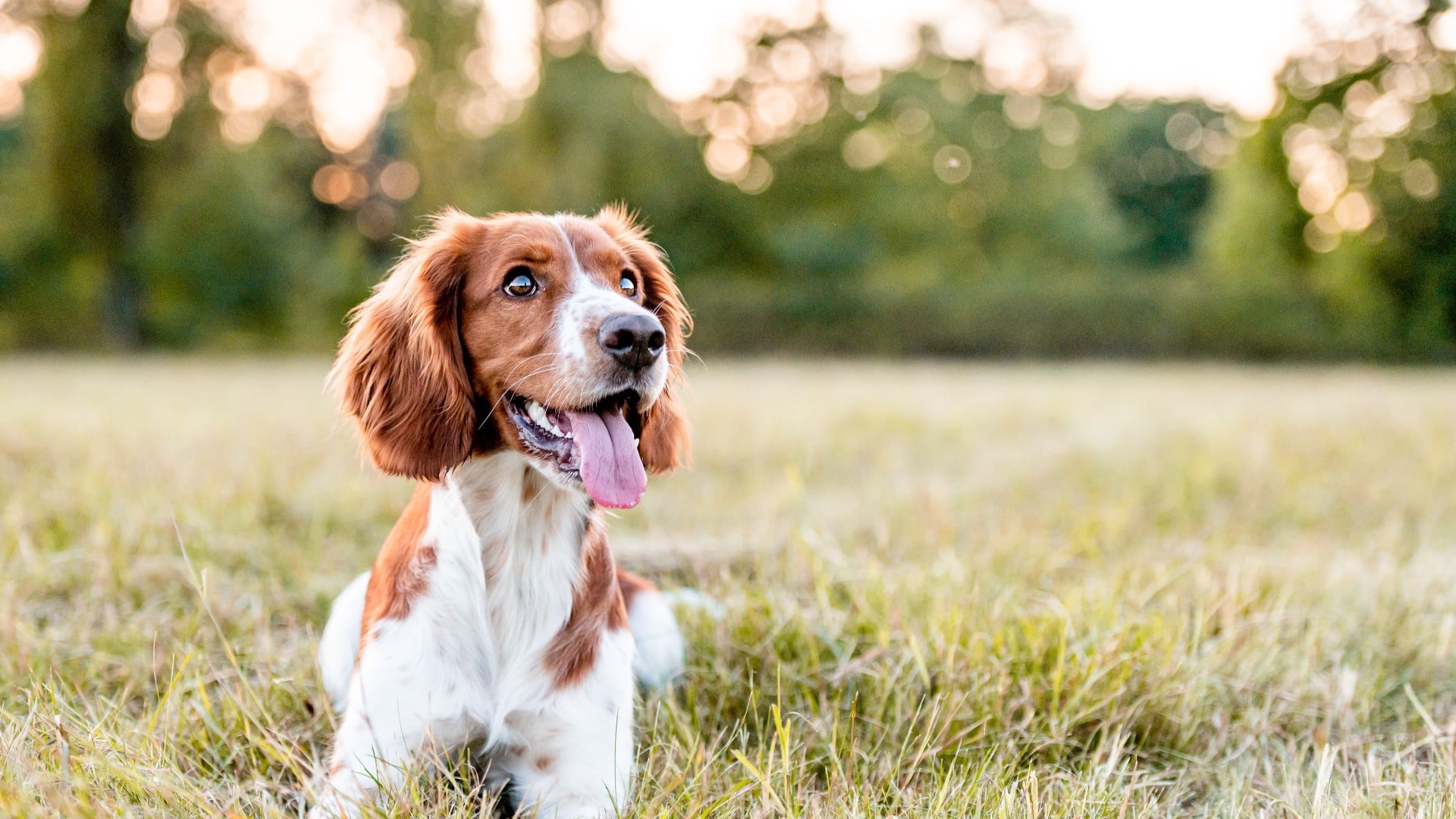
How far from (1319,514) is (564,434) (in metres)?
4.43

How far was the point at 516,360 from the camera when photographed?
242 centimetres

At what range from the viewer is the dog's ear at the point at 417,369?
94.8 inches

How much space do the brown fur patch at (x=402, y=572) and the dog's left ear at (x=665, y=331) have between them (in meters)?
0.58

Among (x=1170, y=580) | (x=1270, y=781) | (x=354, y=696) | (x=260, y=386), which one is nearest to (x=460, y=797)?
(x=354, y=696)

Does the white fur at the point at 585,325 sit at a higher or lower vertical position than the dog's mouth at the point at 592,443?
higher

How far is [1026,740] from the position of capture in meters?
2.37

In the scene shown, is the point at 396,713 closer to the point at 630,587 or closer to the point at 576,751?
the point at 576,751

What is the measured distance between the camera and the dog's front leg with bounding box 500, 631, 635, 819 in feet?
7.32

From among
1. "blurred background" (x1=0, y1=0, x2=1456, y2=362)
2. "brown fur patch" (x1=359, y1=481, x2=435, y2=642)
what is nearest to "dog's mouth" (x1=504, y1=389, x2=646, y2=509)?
"brown fur patch" (x1=359, y1=481, x2=435, y2=642)

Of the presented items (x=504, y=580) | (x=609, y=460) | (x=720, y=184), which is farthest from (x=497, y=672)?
(x=720, y=184)

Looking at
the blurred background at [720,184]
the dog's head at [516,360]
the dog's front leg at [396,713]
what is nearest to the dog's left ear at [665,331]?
the dog's head at [516,360]

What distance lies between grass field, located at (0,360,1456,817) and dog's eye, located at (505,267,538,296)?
1001 mm

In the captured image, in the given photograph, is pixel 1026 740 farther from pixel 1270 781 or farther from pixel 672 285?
pixel 672 285

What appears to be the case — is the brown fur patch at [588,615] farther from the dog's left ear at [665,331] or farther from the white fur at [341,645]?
the white fur at [341,645]
